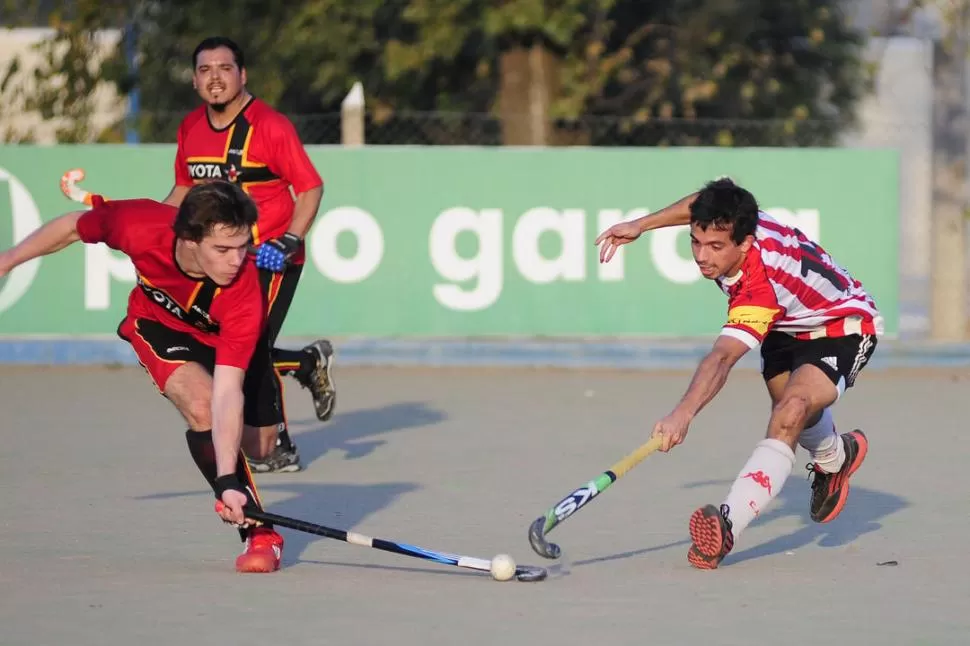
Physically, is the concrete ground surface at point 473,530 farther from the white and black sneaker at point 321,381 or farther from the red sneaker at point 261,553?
the white and black sneaker at point 321,381

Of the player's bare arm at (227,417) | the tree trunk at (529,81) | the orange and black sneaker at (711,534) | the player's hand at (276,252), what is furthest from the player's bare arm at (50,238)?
the tree trunk at (529,81)

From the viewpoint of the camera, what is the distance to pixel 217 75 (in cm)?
855

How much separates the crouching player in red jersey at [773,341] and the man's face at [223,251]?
4.65ft

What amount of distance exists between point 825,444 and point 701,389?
3.36ft

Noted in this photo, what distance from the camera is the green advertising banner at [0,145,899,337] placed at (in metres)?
13.3

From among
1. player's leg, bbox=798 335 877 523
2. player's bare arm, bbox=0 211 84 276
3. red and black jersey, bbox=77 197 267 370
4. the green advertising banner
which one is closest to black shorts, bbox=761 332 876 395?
player's leg, bbox=798 335 877 523

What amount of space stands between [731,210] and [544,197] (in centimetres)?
720

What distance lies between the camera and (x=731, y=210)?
6.18 m

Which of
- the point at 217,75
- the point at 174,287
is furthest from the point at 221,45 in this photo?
the point at 174,287

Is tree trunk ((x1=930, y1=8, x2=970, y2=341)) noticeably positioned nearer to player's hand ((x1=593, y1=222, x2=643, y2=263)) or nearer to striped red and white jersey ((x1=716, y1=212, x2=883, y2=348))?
striped red and white jersey ((x1=716, y1=212, x2=883, y2=348))

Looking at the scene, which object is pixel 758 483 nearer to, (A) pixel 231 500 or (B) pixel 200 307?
(A) pixel 231 500

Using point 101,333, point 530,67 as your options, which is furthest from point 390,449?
point 530,67

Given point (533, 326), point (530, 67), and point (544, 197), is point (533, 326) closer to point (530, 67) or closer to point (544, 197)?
point (544, 197)

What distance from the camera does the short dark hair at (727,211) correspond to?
618 centimetres
